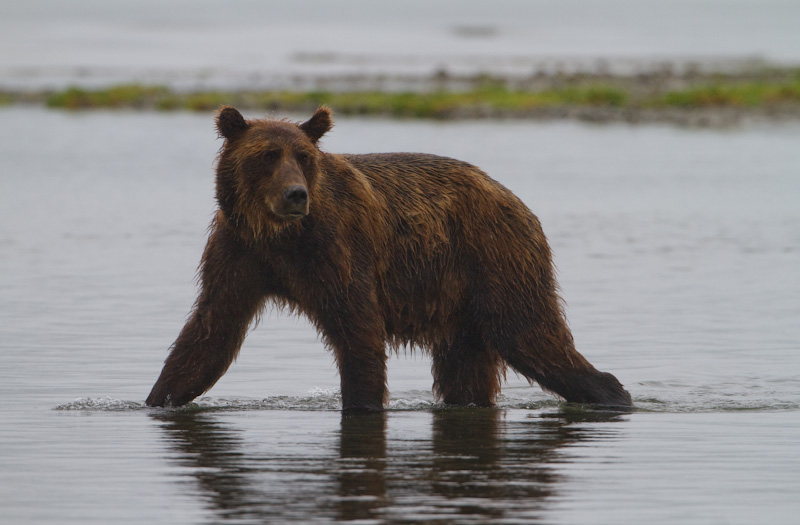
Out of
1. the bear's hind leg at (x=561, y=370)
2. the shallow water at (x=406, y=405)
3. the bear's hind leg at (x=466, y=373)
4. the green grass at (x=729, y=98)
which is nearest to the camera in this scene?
the shallow water at (x=406, y=405)

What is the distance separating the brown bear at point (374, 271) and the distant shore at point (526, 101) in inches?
1333

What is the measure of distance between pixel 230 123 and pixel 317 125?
0.50m

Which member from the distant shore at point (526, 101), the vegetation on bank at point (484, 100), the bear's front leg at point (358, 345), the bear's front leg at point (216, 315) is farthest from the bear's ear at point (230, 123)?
the vegetation on bank at point (484, 100)

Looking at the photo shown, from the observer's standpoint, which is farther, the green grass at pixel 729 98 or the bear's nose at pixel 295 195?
the green grass at pixel 729 98

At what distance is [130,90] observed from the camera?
55.6 metres

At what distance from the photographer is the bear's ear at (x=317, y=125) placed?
7.96 meters

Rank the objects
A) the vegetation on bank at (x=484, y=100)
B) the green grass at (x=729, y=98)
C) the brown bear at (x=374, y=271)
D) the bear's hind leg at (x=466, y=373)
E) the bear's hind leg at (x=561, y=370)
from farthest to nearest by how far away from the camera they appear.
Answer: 1. the vegetation on bank at (x=484, y=100)
2. the green grass at (x=729, y=98)
3. the bear's hind leg at (x=466, y=373)
4. the bear's hind leg at (x=561, y=370)
5. the brown bear at (x=374, y=271)

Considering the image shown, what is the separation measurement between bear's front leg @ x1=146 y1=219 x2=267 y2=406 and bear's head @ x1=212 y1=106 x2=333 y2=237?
0.24m

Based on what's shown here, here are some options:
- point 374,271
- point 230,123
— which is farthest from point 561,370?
point 230,123

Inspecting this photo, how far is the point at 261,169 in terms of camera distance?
25.1 ft

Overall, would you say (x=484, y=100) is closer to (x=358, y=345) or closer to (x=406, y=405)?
(x=406, y=405)

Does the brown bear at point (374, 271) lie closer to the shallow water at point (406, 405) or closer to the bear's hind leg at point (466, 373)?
the bear's hind leg at point (466, 373)

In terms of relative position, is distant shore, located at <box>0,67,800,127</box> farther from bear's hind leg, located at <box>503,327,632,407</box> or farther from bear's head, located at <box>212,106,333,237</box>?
bear's head, located at <box>212,106,333,237</box>

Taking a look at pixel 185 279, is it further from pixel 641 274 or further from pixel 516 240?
pixel 516 240
